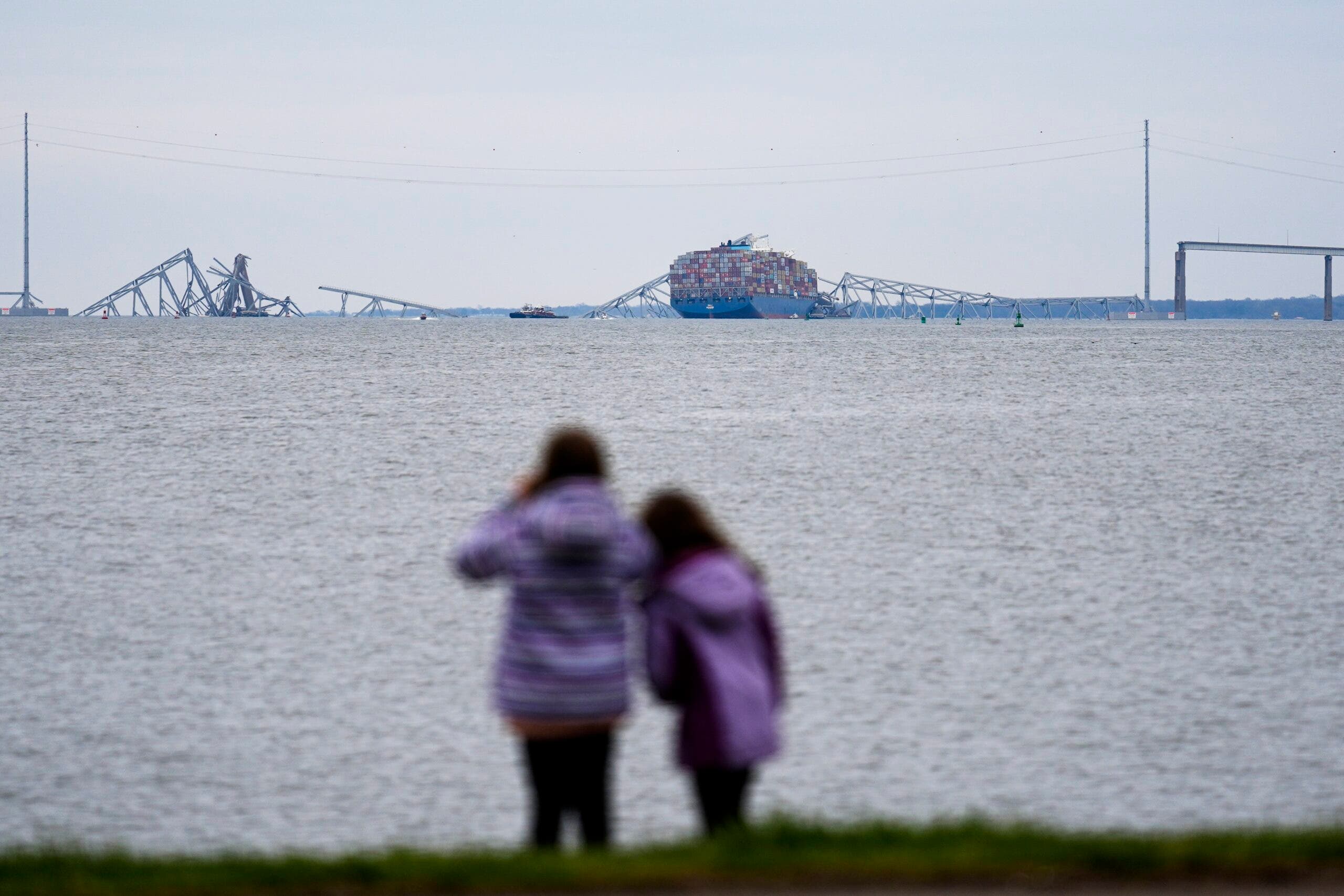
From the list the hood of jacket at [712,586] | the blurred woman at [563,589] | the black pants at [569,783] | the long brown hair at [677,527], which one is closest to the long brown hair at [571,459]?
the blurred woman at [563,589]

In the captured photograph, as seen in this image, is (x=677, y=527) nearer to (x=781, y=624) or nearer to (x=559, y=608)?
(x=559, y=608)

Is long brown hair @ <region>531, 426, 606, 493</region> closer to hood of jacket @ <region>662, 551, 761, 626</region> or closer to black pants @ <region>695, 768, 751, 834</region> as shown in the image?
hood of jacket @ <region>662, 551, 761, 626</region>

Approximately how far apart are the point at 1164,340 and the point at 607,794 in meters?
154

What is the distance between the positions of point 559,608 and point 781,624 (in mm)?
11531

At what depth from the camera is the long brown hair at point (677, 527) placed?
676 centimetres

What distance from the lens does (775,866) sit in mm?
6793

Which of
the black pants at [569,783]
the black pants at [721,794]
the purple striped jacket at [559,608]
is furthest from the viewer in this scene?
the black pants at [721,794]

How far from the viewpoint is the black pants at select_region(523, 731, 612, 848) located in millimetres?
6871

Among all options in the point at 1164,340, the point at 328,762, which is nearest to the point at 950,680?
the point at 328,762

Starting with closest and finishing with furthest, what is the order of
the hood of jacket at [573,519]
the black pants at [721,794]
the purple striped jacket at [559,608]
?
the hood of jacket at [573,519], the purple striped jacket at [559,608], the black pants at [721,794]

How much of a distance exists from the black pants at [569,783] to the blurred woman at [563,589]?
0.04 ft

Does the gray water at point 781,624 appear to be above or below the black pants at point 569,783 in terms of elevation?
below

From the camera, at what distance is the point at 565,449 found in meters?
6.56

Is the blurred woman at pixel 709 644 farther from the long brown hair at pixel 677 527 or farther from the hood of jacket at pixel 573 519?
the hood of jacket at pixel 573 519
